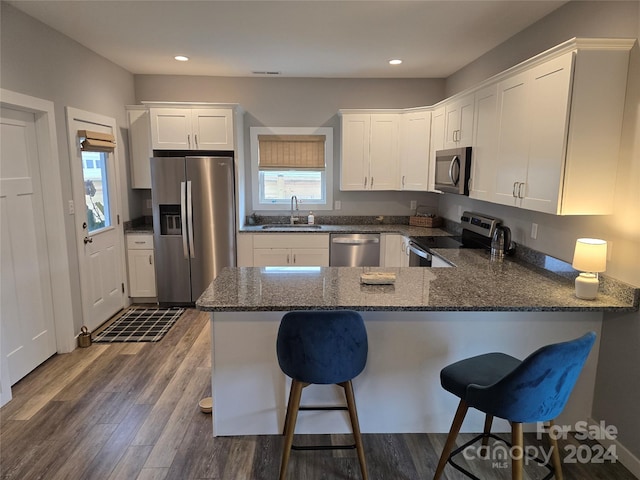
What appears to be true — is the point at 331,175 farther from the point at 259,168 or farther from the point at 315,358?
the point at 315,358

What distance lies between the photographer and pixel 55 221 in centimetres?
328

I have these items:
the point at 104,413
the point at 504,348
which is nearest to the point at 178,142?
the point at 104,413

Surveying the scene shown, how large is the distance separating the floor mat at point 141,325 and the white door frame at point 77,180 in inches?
9.2

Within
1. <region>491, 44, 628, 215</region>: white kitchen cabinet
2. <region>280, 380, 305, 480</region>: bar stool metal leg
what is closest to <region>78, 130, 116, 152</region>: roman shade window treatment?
<region>280, 380, 305, 480</region>: bar stool metal leg

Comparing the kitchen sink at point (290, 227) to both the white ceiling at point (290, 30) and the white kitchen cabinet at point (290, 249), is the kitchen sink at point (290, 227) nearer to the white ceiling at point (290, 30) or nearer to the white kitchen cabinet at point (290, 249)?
the white kitchen cabinet at point (290, 249)

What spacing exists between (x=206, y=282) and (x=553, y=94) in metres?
3.71

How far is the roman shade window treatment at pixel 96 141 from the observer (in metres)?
3.60

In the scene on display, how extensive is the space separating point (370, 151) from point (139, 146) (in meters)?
2.66

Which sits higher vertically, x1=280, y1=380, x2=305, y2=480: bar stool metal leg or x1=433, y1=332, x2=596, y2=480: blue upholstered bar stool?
x1=433, y1=332, x2=596, y2=480: blue upholstered bar stool

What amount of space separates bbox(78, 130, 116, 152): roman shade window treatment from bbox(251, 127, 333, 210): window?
1.59 m

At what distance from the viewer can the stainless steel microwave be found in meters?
3.38

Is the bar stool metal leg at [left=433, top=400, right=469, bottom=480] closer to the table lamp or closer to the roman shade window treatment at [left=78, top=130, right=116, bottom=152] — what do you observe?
the table lamp

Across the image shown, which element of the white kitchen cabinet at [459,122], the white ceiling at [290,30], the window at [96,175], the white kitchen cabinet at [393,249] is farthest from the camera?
the white kitchen cabinet at [393,249]

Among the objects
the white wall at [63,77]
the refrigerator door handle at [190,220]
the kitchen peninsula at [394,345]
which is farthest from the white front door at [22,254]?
the kitchen peninsula at [394,345]
